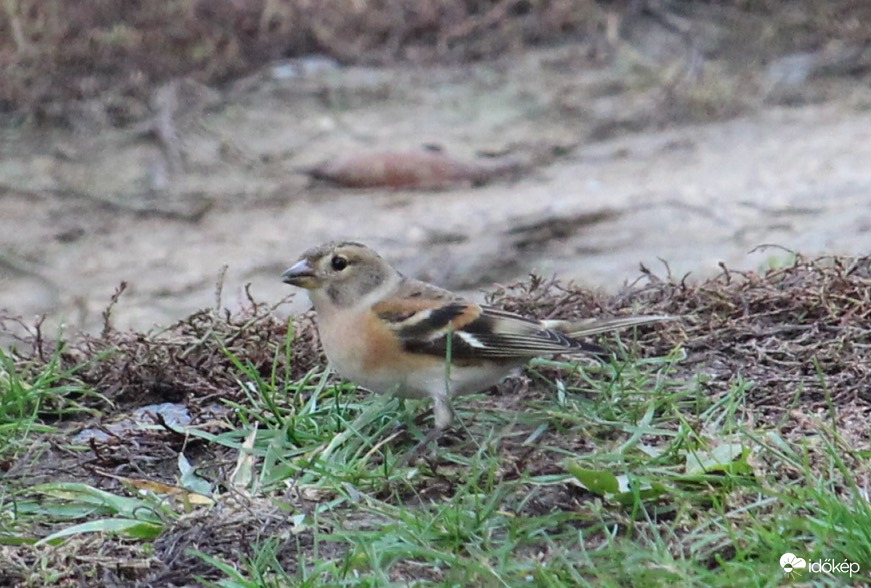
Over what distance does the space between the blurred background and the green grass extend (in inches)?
91.3

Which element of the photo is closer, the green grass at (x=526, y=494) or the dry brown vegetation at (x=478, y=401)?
the green grass at (x=526, y=494)

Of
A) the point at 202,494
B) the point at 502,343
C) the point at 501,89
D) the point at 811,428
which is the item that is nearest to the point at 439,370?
the point at 502,343

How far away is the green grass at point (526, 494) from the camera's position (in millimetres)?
3117

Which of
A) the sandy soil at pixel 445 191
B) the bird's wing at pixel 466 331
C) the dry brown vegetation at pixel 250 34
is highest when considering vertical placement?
the bird's wing at pixel 466 331

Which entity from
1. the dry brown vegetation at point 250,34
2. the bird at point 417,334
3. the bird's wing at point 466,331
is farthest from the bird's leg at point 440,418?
the dry brown vegetation at point 250,34

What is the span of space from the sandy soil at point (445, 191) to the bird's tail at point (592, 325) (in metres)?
2.10

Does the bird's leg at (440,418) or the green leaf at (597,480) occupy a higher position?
the green leaf at (597,480)

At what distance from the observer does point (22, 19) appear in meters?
9.28

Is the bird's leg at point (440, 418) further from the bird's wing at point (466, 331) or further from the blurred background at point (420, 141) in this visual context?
the blurred background at point (420, 141)

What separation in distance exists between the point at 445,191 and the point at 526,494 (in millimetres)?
4727

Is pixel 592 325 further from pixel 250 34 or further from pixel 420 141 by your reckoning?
pixel 250 34

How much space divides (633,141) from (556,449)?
5061 mm

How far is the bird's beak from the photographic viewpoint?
4289mm

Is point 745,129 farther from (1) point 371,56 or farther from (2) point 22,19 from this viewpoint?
(2) point 22,19
